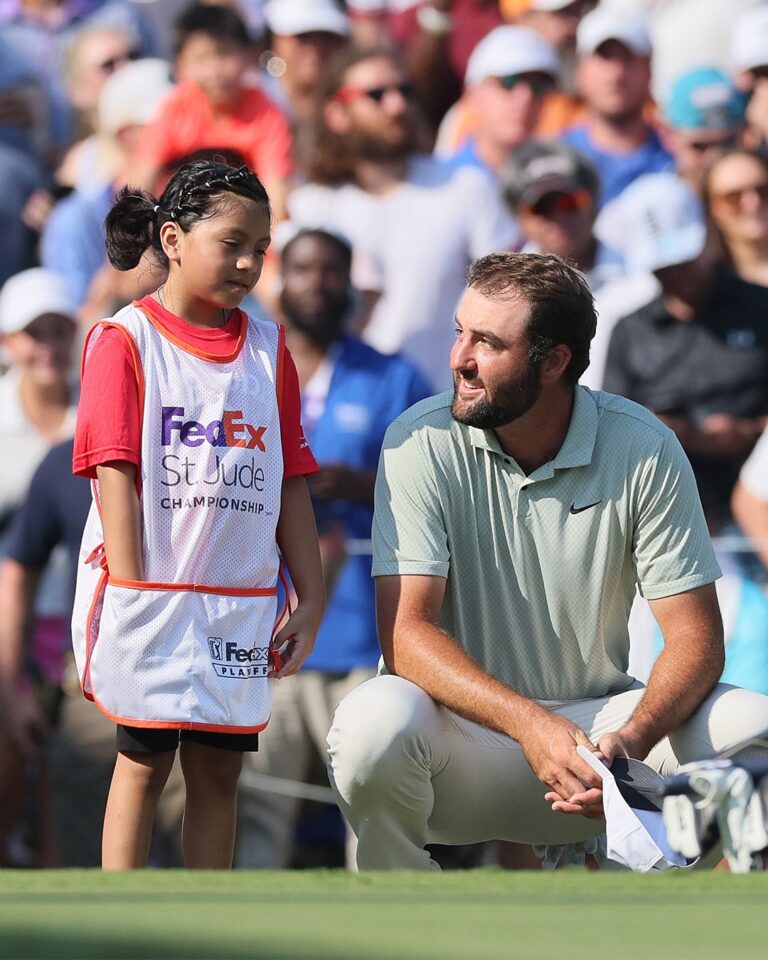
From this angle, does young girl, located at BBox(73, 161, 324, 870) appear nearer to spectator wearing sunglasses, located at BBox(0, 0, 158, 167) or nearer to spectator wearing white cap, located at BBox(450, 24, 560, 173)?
spectator wearing white cap, located at BBox(450, 24, 560, 173)

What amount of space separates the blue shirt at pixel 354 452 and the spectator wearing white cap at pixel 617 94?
52.6 inches

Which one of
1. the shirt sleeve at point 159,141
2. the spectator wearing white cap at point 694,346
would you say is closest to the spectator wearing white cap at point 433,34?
the shirt sleeve at point 159,141

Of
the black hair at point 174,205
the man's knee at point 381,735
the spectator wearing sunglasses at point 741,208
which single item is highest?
the spectator wearing sunglasses at point 741,208

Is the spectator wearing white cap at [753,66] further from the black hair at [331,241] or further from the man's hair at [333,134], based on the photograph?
the black hair at [331,241]

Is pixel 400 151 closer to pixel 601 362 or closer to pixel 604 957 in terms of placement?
pixel 601 362

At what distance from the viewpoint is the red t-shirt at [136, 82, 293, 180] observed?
673 cm

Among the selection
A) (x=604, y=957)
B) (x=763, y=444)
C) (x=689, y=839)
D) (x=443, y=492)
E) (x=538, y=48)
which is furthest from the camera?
(x=538, y=48)

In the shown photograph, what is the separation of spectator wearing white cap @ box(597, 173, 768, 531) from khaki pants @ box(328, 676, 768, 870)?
2.30 meters

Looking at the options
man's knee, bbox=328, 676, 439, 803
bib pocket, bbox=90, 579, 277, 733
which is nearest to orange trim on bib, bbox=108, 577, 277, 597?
bib pocket, bbox=90, 579, 277, 733

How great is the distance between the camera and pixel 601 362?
5965 millimetres

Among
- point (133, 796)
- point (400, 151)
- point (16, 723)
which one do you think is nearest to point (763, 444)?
point (400, 151)

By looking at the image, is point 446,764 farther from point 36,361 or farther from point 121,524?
point 36,361

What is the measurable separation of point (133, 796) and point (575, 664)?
1.02m

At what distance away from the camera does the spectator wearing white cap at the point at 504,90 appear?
6613 millimetres
